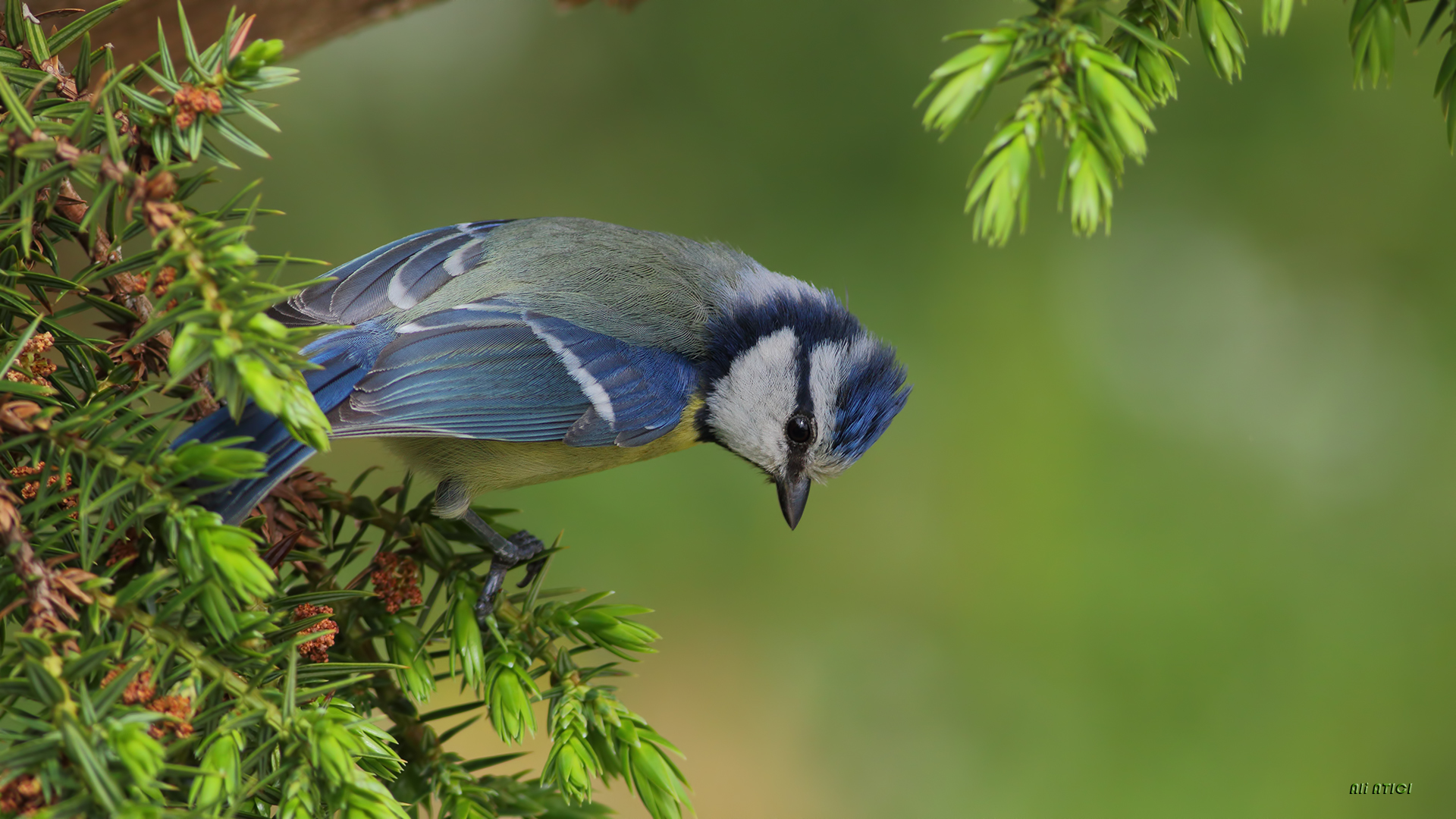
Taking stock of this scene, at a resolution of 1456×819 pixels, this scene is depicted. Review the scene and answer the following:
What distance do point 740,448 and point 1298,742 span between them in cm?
140

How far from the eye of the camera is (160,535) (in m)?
0.82

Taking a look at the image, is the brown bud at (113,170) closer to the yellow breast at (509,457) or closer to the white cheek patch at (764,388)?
the yellow breast at (509,457)

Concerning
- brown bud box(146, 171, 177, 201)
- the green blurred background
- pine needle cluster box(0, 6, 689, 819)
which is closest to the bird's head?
the green blurred background

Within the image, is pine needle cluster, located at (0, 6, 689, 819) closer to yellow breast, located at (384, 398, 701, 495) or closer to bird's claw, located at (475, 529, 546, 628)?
bird's claw, located at (475, 529, 546, 628)

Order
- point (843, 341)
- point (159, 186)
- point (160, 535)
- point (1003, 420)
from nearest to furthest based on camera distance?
1. point (159, 186)
2. point (160, 535)
3. point (843, 341)
4. point (1003, 420)

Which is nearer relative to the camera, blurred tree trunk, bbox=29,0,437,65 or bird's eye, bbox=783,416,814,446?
blurred tree trunk, bbox=29,0,437,65

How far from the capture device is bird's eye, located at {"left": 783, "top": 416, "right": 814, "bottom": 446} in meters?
1.63

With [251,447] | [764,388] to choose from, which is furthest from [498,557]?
[764,388]

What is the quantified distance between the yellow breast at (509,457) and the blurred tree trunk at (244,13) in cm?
60

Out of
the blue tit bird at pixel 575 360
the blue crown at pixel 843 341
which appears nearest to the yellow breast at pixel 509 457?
the blue tit bird at pixel 575 360

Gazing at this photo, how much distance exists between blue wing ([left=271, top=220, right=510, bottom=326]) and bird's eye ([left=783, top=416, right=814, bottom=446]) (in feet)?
1.78

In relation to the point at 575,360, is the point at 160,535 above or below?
below

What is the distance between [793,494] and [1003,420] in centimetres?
110

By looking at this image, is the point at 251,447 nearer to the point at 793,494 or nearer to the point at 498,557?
the point at 498,557
